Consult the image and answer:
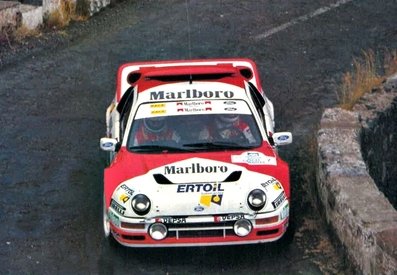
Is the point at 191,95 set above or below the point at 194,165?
above

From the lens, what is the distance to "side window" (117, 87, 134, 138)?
1176 centimetres

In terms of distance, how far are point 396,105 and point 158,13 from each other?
22.1 ft

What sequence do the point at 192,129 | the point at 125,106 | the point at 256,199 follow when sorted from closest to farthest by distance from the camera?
the point at 256,199, the point at 192,129, the point at 125,106

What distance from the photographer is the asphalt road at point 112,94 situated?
10.9 meters

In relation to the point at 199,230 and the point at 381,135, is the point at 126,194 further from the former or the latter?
the point at 381,135

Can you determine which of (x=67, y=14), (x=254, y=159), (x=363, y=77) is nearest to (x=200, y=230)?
(x=254, y=159)

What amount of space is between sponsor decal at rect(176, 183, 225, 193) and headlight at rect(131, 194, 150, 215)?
325mm

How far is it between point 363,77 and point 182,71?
3.14 meters

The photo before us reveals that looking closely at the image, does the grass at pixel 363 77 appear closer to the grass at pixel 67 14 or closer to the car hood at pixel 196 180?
the car hood at pixel 196 180

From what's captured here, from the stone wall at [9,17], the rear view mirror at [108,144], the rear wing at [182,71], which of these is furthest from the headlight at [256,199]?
the stone wall at [9,17]

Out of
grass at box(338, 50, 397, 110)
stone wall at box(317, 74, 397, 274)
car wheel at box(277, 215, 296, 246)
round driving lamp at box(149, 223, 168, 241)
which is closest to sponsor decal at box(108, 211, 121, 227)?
round driving lamp at box(149, 223, 168, 241)

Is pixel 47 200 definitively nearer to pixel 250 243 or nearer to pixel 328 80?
pixel 250 243

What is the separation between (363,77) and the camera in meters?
14.2

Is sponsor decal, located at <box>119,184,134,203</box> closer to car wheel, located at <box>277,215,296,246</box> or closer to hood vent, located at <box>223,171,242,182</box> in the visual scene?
hood vent, located at <box>223,171,242,182</box>
